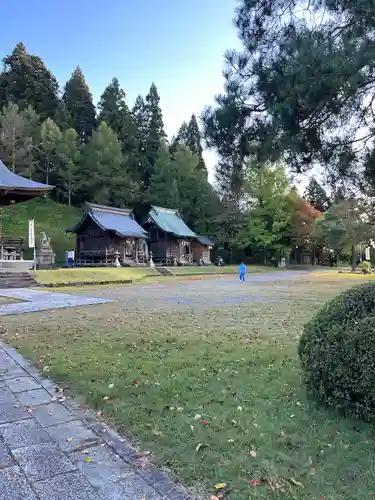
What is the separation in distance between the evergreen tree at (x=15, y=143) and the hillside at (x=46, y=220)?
362 centimetres

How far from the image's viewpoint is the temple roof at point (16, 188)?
13.5m

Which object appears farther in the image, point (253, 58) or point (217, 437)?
point (253, 58)

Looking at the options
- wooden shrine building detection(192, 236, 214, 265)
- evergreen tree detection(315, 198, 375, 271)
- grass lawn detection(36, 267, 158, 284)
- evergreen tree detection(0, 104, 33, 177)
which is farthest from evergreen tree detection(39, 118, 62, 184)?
evergreen tree detection(315, 198, 375, 271)

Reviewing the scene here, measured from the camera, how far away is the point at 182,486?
197 cm

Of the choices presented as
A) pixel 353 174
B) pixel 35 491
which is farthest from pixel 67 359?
pixel 353 174

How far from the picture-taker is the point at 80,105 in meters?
48.2

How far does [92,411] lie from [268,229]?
3624cm

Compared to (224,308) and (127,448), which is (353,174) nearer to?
(127,448)

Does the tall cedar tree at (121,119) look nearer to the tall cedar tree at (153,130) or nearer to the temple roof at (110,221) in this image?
the tall cedar tree at (153,130)

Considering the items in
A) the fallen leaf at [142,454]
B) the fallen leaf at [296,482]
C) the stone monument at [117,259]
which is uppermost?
the stone monument at [117,259]

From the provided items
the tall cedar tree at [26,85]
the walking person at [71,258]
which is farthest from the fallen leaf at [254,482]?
the tall cedar tree at [26,85]

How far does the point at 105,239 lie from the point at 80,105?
27032 millimetres

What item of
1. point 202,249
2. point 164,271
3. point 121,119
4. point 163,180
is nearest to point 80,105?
point 121,119

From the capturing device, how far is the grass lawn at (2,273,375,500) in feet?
6.66
